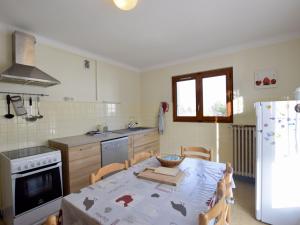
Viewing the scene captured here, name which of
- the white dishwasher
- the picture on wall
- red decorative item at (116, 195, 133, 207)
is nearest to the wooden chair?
red decorative item at (116, 195, 133, 207)

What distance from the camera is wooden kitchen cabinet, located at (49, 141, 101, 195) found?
2.00m

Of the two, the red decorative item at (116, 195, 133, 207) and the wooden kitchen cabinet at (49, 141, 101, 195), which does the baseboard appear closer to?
the wooden kitchen cabinet at (49, 141, 101, 195)

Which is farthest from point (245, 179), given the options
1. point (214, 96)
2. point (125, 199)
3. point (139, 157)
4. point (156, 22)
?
point (156, 22)

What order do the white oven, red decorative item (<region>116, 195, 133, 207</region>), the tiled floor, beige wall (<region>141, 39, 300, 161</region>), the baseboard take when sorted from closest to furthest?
red decorative item (<region>116, 195, 133, 207</region>), the white oven, the tiled floor, beige wall (<region>141, 39, 300, 161</region>), the baseboard

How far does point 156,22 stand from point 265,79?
6.18 ft

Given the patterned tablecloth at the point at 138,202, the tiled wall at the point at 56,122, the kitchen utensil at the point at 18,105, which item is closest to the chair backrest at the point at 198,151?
the patterned tablecloth at the point at 138,202

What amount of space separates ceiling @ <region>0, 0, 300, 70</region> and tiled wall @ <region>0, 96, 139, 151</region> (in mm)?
982

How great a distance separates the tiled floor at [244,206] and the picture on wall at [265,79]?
161 cm

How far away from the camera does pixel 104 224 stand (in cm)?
74

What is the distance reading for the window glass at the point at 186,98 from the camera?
3.22 metres

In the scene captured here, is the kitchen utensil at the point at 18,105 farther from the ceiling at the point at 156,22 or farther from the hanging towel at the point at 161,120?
the hanging towel at the point at 161,120

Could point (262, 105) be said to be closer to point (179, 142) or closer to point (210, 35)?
point (210, 35)

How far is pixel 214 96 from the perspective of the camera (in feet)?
9.75

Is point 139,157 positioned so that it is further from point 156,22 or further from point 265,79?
point 265,79
